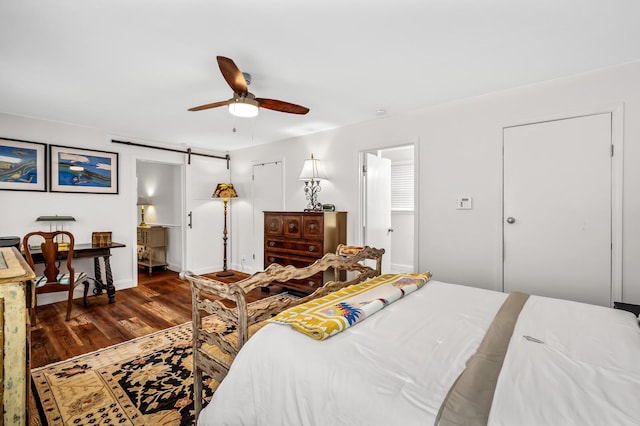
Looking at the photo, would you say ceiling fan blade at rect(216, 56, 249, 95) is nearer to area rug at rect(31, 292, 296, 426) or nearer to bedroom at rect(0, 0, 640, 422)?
bedroom at rect(0, 0, 640, 422)

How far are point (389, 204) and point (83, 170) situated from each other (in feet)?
13.8

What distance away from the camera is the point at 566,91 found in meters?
2.52

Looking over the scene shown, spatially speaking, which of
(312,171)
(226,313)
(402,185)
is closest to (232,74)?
(226,313)

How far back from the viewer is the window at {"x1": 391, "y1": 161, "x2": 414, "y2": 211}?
5164mm

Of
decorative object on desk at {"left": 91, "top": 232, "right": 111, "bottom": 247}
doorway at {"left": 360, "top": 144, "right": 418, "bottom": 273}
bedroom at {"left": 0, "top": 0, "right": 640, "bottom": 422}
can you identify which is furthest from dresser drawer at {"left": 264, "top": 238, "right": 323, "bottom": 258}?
decorative object on desk at {"left": 91, "top": 232, "right": 111, "bottom": 247}

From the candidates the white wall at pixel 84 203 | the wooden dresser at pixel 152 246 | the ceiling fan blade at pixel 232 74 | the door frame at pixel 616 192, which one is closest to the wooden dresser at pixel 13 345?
the ceiling fan blade at pixel 232 74

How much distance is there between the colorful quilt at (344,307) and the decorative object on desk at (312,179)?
2204mm

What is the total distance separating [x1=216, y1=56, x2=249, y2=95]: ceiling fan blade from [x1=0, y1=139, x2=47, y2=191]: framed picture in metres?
3.18

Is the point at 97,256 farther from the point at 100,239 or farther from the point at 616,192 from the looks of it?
the point at 616,192

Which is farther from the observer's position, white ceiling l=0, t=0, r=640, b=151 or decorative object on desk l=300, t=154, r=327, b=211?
decorative object on desk l=300, t=154, r=327, b=211

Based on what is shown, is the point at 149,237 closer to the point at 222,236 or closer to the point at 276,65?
the point at 222,236

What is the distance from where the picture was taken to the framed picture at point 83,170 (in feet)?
12.5

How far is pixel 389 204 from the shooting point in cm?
→ 440

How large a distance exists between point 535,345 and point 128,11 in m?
2.56
